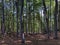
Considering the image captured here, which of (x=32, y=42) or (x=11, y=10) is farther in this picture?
(x=11, y=10)

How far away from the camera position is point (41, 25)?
46.4ft

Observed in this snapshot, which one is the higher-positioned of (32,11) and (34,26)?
(32,11)

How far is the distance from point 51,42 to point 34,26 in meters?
4.55

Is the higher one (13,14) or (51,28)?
(13,14)

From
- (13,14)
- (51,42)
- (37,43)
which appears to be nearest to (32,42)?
(37,43)

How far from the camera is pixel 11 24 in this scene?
546 inches

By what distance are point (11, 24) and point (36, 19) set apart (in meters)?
2.13

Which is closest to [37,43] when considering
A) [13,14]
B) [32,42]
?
[32,42]

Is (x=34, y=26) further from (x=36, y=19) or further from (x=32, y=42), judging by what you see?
(x=32, y=42)

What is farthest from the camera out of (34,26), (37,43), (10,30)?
(34,26)

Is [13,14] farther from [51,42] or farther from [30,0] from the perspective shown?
[51,42]

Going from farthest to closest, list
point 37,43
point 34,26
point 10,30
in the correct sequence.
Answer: point 34,26, point 10,30, point 37,43

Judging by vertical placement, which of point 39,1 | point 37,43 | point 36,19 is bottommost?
point 37,43

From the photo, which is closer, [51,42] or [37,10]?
[51,42]
